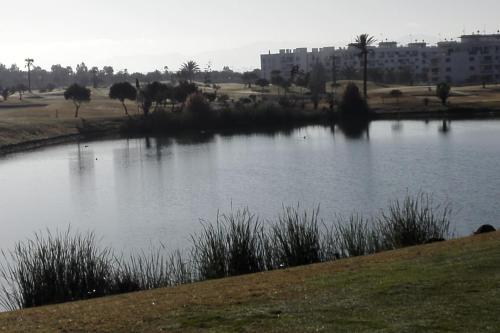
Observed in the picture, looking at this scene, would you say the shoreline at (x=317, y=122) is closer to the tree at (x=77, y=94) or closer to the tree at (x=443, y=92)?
the tree at (x=443, y=92)

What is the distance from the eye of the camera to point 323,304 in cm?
1265

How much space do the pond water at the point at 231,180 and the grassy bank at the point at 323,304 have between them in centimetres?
1141

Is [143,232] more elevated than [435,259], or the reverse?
[435,259]

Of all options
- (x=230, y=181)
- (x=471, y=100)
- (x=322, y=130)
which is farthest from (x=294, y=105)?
(x=230, y=181)

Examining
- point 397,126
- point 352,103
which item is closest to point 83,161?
point 397,126

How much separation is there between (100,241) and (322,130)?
5567 cm

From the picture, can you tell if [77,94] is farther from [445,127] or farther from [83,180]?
[83,180]

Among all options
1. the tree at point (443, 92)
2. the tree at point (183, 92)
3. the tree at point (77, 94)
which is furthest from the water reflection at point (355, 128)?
the tree at point (77, 94)

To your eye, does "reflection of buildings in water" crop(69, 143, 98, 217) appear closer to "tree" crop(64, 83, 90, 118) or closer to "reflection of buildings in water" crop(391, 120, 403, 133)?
"tree" crop(64, 83, 90, 118)

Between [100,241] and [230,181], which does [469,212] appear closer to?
[100,241]

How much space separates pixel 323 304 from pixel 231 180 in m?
33.2

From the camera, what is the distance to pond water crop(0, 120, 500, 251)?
1278 inches

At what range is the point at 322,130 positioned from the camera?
271ft

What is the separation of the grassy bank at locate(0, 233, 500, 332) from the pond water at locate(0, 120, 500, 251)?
11414mm
